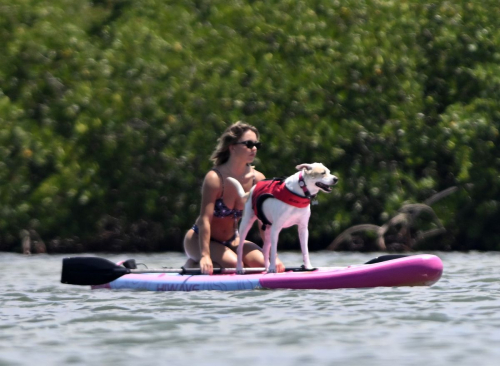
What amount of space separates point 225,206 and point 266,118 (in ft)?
24.5

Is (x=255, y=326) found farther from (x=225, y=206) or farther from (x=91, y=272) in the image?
(x=91, y=272)

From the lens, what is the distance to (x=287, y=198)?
9.11 meters

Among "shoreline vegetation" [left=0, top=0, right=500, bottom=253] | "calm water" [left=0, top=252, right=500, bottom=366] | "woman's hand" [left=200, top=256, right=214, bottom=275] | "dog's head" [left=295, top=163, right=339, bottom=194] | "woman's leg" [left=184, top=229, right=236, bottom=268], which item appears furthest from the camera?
"shoreline vegetation" [left=0, top=0, right=500, bottom=253]

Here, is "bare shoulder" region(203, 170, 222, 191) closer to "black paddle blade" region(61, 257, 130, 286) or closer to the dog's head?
the dog's head

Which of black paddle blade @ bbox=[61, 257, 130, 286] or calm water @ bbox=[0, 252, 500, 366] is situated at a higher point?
black paddle blade @ bbox=[61, 257, 130, 286]

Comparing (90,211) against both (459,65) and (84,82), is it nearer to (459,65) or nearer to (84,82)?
(84,82)

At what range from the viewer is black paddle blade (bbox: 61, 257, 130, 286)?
393 inches

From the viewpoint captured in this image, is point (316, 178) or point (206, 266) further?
point (206, 266)

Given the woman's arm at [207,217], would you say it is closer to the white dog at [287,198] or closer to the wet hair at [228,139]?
the wet hair at [228,139]

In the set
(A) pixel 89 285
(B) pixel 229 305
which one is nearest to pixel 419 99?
(A) pixel 89 285

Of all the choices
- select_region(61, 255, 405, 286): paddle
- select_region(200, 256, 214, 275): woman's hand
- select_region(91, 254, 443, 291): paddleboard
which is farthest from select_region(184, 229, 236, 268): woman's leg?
select_region(91, 254, 443, 291): paddleboard

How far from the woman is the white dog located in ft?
1.31

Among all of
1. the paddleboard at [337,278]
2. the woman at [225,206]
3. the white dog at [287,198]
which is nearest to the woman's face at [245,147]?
the woman at [225,206]

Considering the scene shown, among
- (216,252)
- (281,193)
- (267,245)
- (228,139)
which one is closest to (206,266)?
(216,252)
